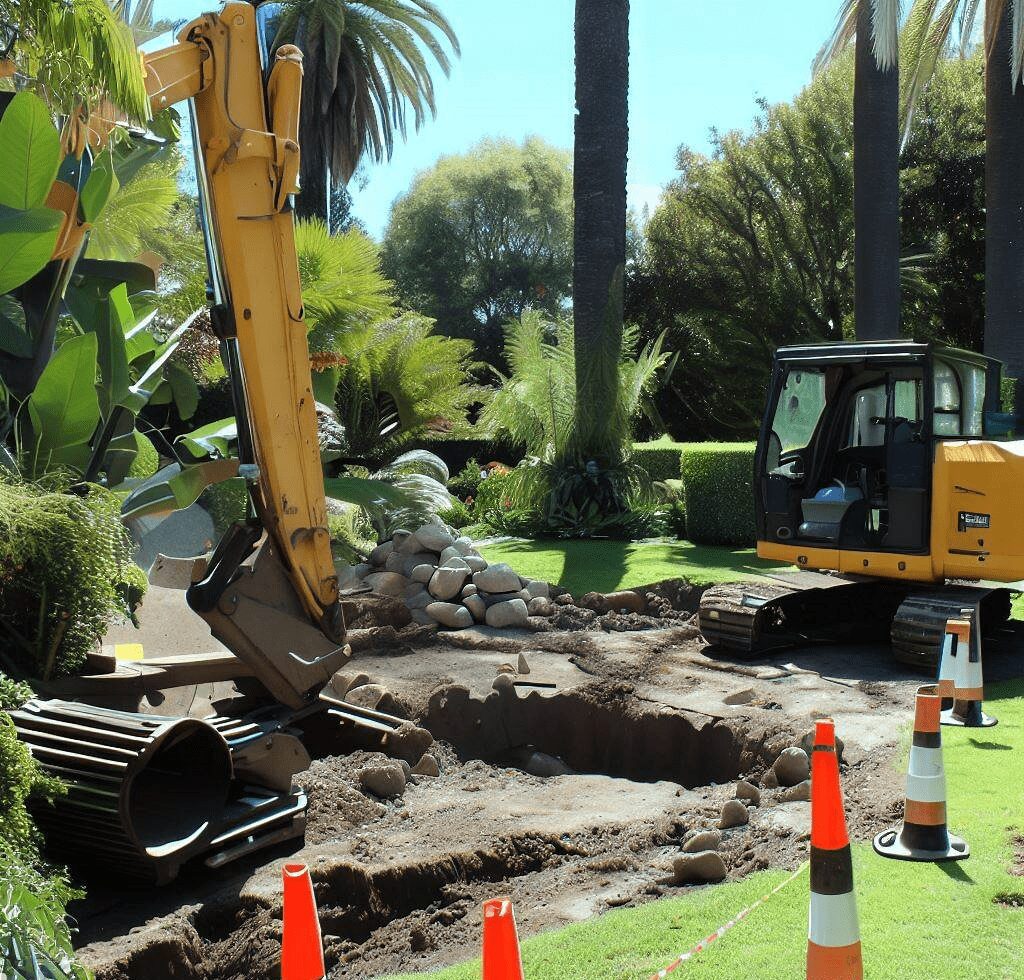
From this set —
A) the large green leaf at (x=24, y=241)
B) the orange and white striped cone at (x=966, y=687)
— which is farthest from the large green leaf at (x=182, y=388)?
the orange and white striped cone at (x=966, y=687)

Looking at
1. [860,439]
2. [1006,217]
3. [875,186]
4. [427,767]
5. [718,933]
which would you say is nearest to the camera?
[718,933]

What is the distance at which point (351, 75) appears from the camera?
24.9 m

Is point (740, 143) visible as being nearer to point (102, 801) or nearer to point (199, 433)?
point (199, 433)

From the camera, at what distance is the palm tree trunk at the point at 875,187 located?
14.6 meters

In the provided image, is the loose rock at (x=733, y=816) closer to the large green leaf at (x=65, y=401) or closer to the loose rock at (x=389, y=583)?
the large green leaf at (x=65, y=401)

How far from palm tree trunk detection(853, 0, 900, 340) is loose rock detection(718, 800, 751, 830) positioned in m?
10.5

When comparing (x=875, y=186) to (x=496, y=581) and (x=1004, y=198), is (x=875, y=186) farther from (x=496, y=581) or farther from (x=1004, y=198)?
(x=496, y=581)

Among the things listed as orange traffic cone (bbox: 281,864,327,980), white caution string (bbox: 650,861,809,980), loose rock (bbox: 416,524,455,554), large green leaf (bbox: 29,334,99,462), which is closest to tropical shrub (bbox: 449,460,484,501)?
loose rock (bbox: 416,524,455,554)

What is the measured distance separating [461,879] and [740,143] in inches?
1088

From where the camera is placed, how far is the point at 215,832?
4906mm

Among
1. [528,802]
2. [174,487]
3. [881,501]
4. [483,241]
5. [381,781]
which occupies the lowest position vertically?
[528,802]

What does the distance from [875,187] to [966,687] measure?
9745 millimetres

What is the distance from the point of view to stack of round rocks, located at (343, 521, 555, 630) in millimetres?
10641

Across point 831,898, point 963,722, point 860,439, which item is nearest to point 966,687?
point 963,722
